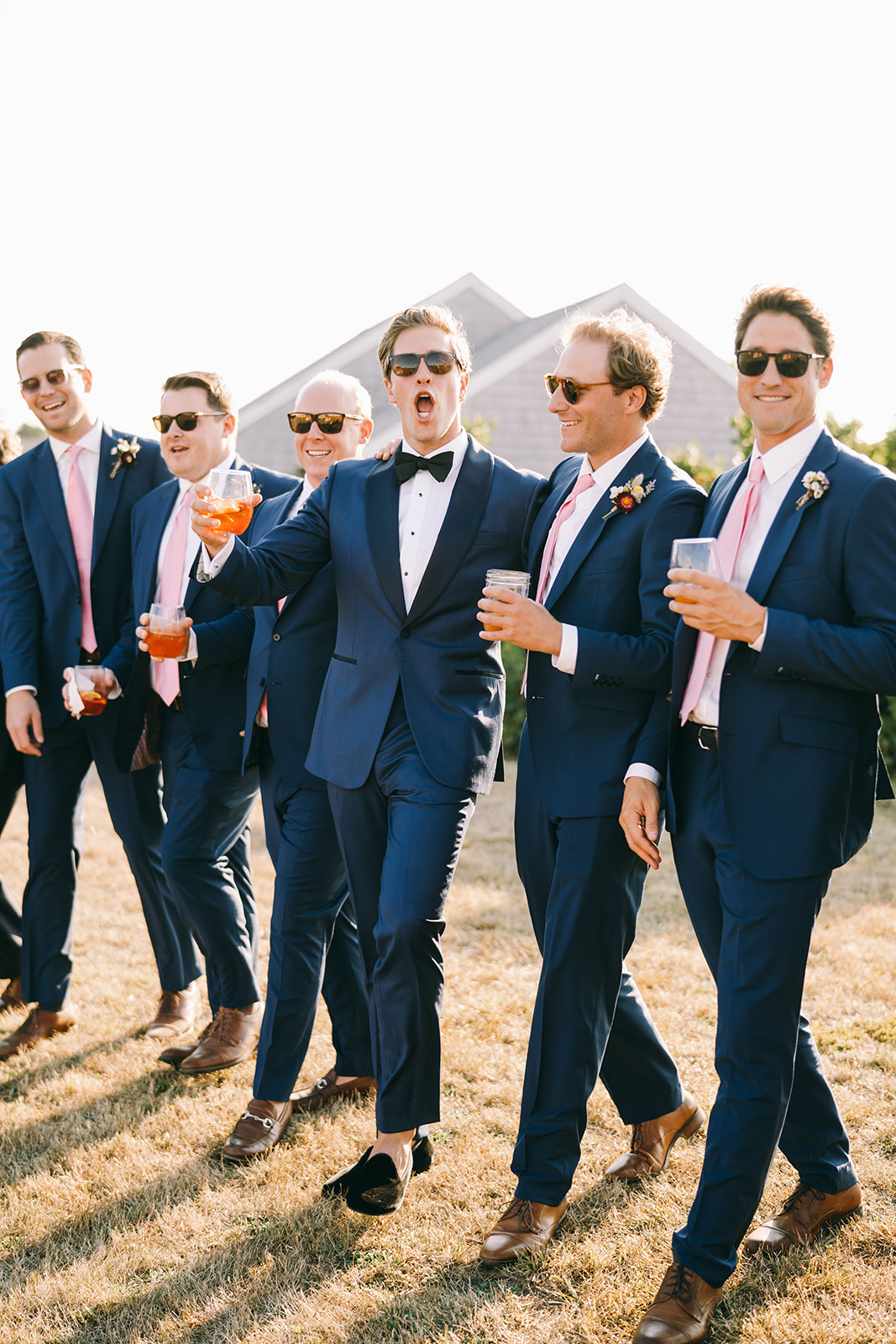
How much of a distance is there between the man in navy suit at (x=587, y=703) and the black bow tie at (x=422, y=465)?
44 centimetres

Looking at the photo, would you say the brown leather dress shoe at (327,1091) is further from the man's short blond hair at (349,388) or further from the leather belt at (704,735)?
the man's short blond hair at (349,388)

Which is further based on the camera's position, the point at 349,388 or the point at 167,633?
the point at 349,388

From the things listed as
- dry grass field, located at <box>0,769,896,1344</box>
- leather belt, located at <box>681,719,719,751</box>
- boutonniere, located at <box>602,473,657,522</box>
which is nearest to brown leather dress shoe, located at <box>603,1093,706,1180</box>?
dry grass field, located at <box>0,769,896,1344</box>

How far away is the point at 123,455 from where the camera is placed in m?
5.37

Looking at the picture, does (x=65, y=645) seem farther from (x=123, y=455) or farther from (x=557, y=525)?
(x=557, y=525)

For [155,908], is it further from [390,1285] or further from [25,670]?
[390,1285]

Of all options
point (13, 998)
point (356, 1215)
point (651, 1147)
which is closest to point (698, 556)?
point (651, 1147)

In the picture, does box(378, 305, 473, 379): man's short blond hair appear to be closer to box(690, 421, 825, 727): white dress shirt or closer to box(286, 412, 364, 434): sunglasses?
box(286, 412, 364, 434): sunglasses

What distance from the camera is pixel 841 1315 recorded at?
9.84 ft

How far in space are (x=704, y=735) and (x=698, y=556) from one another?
1.88 feet

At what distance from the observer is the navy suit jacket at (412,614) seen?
12.0 ft

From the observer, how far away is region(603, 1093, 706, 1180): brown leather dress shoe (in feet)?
12.4

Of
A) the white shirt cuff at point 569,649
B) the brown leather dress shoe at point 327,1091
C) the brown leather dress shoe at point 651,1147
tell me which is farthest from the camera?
the brown leather dress shoe at point 327,1091

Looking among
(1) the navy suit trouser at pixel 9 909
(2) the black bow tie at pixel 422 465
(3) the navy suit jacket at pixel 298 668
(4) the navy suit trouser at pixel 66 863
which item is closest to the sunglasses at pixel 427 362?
(2) the black bow tie at pixel 422 465
